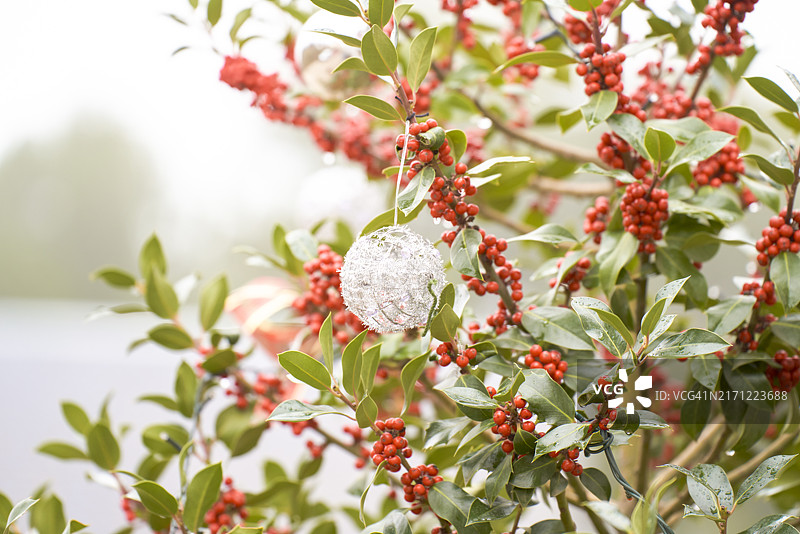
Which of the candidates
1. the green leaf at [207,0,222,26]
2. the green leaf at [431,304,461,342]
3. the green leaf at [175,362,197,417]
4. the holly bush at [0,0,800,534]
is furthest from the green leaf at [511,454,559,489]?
the green leaf at [207,0,222,26]

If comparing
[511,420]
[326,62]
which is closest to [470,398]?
[511,420]

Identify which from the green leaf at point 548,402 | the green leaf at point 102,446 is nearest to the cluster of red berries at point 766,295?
the green leaf at point 548,402

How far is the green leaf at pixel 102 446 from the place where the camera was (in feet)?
2.40

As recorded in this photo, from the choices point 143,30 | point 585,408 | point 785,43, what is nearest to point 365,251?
point 585,408

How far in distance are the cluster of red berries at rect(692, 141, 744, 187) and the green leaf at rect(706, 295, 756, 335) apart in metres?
0.12

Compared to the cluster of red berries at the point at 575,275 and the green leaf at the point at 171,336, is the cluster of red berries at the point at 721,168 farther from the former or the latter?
the green leaf at the point at 171,336

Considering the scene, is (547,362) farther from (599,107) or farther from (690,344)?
(599,107)

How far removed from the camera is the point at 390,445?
0.49 metres

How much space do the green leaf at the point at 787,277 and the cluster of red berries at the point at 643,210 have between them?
91 mm

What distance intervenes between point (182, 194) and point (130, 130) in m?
0.40

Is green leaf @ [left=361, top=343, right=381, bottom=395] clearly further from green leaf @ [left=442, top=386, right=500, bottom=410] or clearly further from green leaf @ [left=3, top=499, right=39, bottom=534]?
green leaf @ [left=3, top=499, right=39, bottom=534]

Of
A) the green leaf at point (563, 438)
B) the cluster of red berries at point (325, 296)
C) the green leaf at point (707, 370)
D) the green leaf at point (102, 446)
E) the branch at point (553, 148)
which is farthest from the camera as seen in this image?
the branch at point (553, 148)

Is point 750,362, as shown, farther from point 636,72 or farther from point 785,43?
point 785,43

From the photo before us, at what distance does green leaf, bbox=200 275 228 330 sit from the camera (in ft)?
2.55
